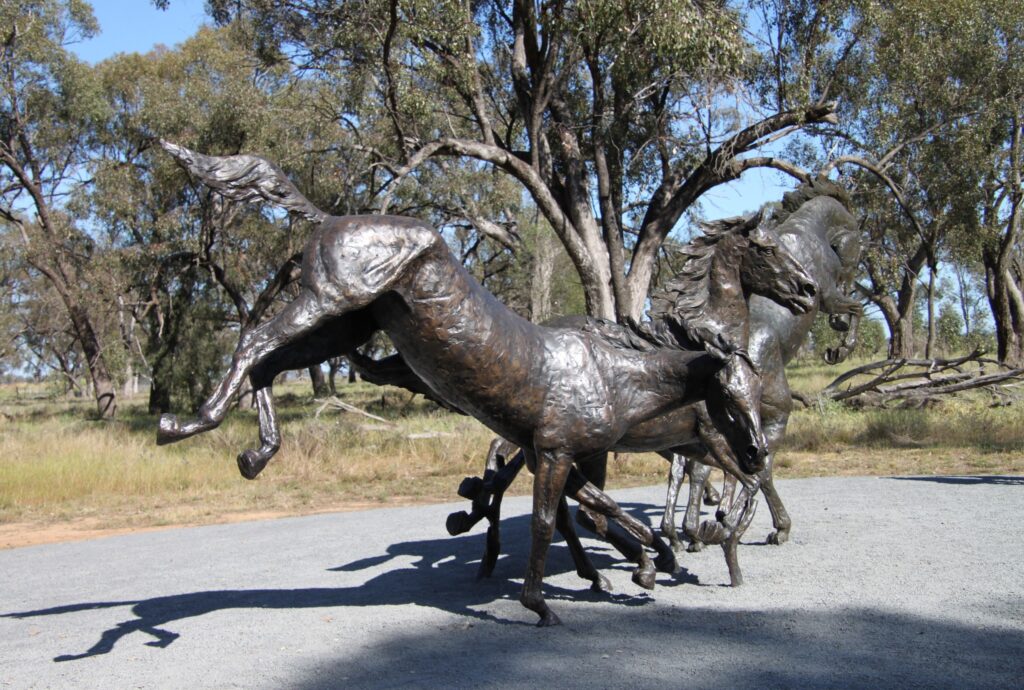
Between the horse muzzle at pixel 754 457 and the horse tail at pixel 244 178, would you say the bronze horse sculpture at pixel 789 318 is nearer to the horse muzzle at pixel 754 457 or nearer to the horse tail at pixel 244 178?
the horse muzzle at pixel 754 457

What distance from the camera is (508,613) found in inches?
204

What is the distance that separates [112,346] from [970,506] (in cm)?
2058

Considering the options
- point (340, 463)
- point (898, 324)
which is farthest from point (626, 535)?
point (898, 324)

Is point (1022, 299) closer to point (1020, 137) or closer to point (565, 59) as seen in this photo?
point (1020, 137)

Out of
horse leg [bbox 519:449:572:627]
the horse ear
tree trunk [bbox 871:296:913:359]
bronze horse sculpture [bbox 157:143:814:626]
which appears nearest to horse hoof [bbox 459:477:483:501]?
bronze horse sculpture [bbox 157:143:814:626]

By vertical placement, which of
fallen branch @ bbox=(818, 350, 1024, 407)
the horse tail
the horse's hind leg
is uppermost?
the horse tail

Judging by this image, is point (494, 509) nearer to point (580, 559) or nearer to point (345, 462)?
point (580, 559)

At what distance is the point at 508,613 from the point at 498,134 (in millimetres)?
14134

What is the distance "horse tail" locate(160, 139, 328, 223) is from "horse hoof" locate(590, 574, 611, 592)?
110 inches

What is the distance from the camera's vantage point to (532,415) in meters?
4.76

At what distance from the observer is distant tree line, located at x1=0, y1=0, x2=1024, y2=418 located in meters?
14.3

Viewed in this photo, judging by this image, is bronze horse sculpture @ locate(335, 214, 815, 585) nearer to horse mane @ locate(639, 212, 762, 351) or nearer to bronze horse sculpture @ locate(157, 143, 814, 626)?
horse mane @ locate(639, 212, 762, 351)

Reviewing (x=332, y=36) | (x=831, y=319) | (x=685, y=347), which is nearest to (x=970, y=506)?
(x=831, y=319)

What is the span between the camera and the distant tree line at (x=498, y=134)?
46.8ft
